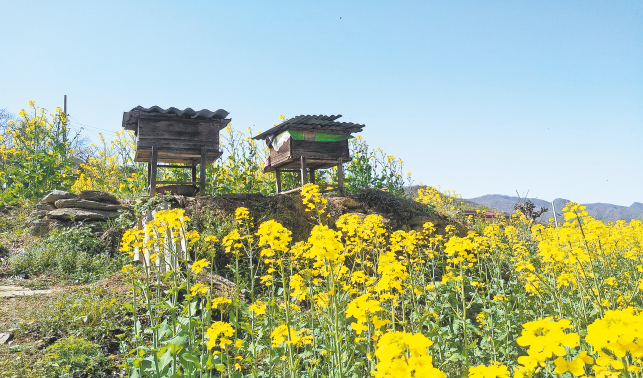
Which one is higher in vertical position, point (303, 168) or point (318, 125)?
point (318, 125)

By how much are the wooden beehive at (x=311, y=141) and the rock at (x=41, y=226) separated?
474 centimetres

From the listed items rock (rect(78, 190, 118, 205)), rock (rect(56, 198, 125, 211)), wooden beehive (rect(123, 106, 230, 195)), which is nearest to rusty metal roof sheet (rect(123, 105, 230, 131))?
wooden beehive (rect(123, 106, 230, 195))

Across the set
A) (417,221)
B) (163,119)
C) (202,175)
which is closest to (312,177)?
(202,175)

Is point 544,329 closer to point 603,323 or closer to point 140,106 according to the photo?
point 603,323

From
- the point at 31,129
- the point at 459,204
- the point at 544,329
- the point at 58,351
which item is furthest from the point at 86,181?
the point at 544,329

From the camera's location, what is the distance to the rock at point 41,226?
699cm

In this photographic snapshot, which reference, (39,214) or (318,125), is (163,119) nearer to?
(39,214)

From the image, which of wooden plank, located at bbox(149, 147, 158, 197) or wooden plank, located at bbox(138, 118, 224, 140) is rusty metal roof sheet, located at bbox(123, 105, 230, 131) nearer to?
wooden plank, located at bbox(138, 118, 224, 140)

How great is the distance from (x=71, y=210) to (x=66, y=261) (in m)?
1.91

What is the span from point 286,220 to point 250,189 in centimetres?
327

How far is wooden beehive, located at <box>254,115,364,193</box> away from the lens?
874 cm

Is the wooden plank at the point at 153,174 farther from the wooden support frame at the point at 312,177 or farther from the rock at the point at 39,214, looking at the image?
the wooden support frame at the point at 312,177

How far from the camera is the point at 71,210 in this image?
728 centimetres

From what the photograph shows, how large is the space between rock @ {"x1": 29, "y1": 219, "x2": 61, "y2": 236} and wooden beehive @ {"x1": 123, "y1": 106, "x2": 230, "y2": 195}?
5.82ft
